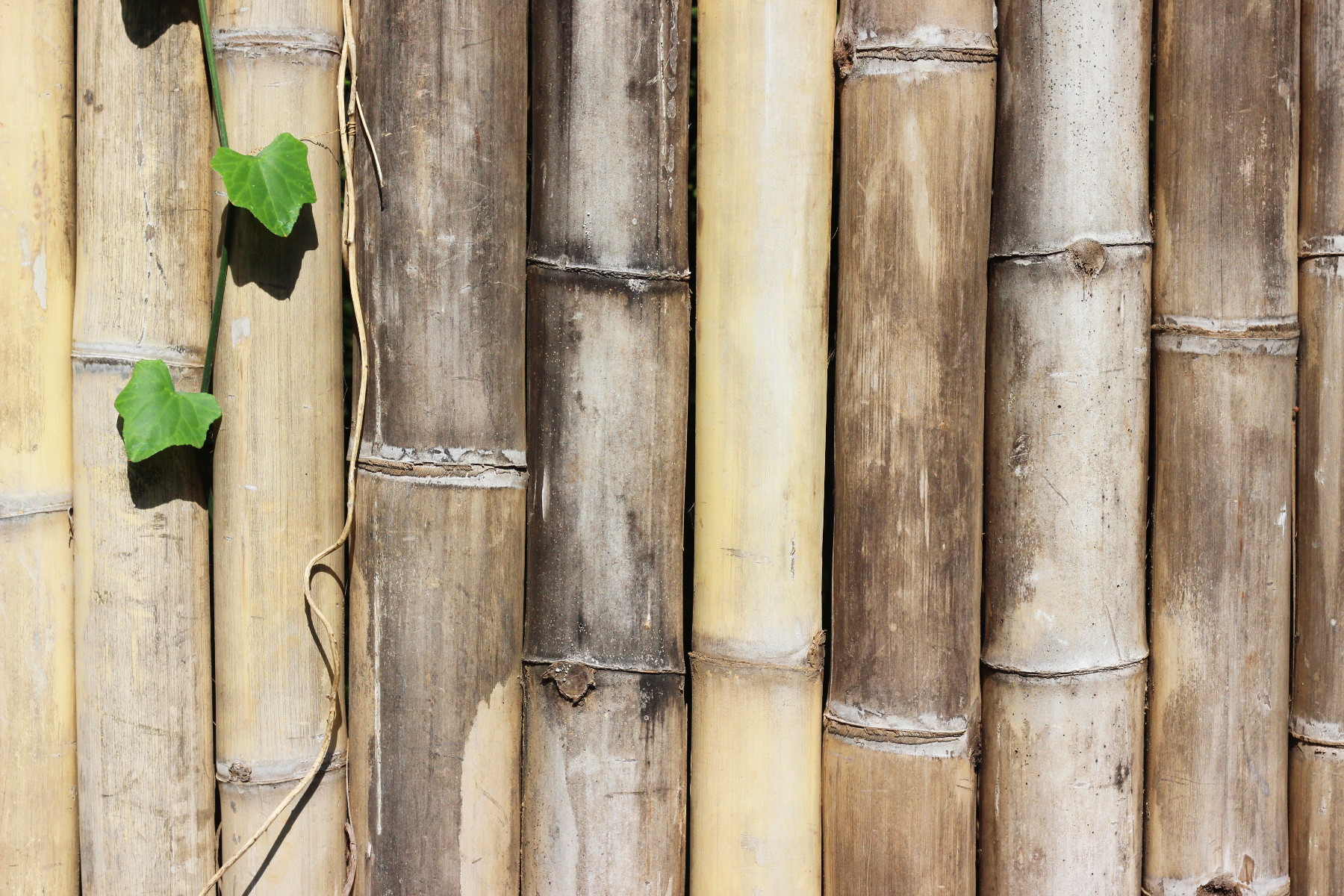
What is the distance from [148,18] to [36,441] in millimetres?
692

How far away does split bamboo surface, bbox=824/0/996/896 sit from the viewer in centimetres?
151

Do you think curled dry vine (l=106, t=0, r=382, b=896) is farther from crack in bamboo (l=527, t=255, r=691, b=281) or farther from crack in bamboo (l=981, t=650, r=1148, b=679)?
crack in bamboo (l=981, t=650, r=1148, b=679)

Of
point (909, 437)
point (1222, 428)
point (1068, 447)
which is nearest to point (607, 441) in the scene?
point (909, 437)

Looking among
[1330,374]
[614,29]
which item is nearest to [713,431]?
[614,29]

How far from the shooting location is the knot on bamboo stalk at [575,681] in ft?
5.11

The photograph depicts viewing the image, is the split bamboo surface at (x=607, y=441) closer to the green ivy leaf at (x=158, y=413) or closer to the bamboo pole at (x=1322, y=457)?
the green ivy leaf at (x=158, y=413)

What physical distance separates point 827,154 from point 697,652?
85 cm

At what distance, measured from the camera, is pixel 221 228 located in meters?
1.52

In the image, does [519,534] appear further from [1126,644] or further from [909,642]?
[1126,644]

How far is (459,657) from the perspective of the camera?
1549mm

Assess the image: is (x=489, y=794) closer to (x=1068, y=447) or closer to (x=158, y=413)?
(x=158, y=413)

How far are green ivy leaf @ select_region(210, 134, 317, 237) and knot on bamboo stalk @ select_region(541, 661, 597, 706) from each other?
80cm

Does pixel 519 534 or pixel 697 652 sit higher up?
pixel 519 534

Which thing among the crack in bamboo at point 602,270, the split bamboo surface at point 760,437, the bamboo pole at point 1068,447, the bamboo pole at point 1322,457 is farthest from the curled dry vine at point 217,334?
the bamboo pole at point 1322,457
